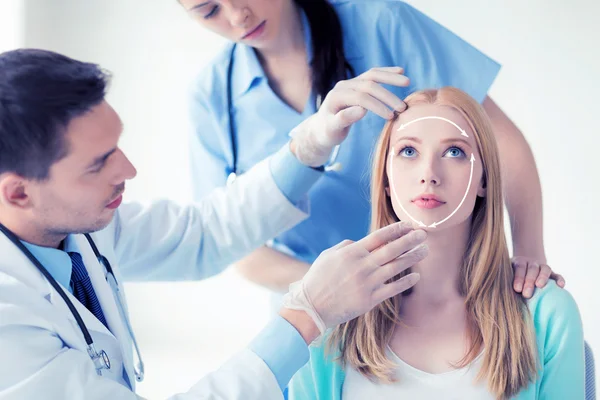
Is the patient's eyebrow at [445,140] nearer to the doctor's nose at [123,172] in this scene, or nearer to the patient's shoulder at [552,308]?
the patient's shoulder at [552,308]

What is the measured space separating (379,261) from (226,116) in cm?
65

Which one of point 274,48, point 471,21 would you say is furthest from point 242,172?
point 471,21

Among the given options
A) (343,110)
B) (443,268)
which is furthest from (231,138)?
(443,268)

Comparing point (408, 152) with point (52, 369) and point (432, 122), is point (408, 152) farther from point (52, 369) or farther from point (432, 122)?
point (52, 369)

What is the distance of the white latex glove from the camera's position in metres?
1.26

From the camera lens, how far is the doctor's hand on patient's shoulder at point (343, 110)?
4.76 feet

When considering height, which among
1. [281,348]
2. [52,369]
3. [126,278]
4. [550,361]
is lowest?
[126,278]

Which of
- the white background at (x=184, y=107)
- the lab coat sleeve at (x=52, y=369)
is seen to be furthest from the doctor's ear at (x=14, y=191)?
the white background at (x=184, y=107)

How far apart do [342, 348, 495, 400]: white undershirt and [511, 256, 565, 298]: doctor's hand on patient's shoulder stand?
15 centimetres

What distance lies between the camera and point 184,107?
305cm

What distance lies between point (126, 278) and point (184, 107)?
1.40 metres

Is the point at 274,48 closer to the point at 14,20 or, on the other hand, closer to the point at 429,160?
the point at 429,160

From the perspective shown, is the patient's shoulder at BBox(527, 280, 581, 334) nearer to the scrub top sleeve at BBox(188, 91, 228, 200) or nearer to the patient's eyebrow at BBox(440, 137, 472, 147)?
the patient's eyebrow at BBox(440, 137, 472, 147)

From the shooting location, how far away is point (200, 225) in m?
1.68
